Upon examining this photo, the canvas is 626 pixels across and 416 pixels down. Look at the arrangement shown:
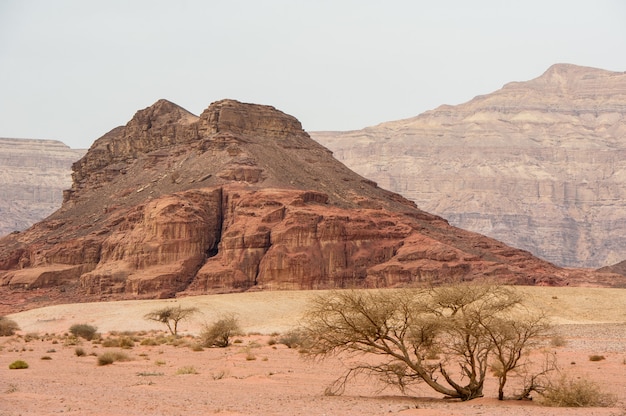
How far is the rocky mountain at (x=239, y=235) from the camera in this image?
98.4 metres

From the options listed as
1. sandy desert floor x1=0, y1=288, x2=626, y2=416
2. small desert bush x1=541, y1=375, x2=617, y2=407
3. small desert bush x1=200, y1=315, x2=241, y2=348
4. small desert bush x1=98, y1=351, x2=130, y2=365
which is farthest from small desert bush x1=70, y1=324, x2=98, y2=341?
small desert bush x1=541, y1=375, x2=617, y2=407

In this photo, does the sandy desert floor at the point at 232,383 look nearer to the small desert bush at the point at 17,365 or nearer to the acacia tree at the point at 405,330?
the small desert bush at the point at 17,365

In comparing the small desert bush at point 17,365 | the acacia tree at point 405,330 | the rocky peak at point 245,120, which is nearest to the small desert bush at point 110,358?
the small desert bush at point 17,365

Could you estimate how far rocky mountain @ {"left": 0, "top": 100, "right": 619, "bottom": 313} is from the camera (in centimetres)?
9844

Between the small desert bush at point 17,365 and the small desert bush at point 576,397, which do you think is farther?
the small desert bush at point 17,365

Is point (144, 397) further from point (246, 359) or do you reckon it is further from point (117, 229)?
point (117, 229)

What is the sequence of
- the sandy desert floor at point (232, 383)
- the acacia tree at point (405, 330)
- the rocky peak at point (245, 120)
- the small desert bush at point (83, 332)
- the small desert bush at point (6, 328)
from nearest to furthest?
the sandy desert floor at point (232, 383) → the acacia tree at point (405, 330) → the small desert bush at point (83, 332) → the small desert bush at point (6, 328) → the rocky peak at point (245, 120)

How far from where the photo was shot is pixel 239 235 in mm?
102438

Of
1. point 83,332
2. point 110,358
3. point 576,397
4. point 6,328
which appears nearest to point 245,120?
point 6,328

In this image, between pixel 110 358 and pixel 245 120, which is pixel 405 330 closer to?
pixel 110 358

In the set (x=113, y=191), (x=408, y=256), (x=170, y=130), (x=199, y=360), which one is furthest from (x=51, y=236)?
(x=199, y=360)

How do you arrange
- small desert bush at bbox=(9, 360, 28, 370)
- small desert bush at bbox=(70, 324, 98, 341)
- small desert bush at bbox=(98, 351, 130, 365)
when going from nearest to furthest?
small desert bush at bbox=(9, 360, 28, 370) < small desert bush at bbox=(98, 351, 130, 365) < small desert bush at bbox=(70, 324, 98, 341)

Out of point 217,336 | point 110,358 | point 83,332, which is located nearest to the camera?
point 110,358

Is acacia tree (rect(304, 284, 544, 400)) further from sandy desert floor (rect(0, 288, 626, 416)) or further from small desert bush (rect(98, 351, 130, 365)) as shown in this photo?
small desert bush (rect(98, 351, 130, 365))
